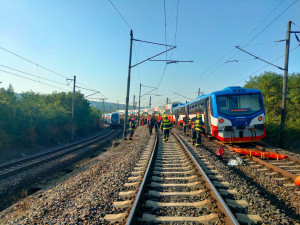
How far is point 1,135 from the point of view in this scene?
51.6ft

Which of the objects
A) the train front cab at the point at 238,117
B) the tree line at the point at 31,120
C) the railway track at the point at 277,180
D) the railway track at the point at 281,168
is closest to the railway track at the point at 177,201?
the railway track at the point at 277,180

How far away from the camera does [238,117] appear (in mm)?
10430

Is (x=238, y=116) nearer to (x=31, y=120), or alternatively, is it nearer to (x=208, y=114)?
(x=208, y=114)

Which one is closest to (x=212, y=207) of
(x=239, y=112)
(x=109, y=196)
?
(x=109, y=196)

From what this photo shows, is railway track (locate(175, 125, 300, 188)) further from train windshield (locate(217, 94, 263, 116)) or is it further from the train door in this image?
the train door

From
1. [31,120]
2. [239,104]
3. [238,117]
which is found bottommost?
[31,120]

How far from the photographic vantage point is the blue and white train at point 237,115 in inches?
409

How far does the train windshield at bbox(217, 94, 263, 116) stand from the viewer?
34.9ft

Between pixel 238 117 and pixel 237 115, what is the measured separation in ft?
0.54

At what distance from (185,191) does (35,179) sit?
304 inches

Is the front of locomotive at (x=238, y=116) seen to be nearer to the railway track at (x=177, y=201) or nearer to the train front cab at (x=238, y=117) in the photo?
the train front cab at (x=238, y=117)

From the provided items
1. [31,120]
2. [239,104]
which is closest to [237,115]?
[239,104]

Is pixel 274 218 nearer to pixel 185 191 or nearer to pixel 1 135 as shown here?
Answer: pixel 185 191

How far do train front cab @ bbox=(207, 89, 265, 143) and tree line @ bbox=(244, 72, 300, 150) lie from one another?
681cm
